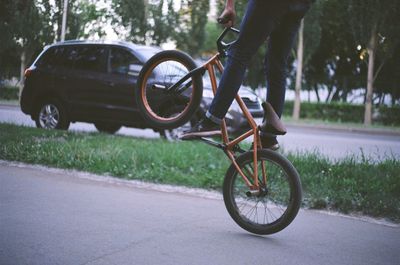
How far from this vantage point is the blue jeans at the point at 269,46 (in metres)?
3.74

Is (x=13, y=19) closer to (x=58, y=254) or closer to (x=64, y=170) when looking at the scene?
(x=64, y=170)

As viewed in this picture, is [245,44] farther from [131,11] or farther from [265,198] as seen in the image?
[131,11]

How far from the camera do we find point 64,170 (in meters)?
6.31

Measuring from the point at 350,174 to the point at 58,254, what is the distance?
363 cm

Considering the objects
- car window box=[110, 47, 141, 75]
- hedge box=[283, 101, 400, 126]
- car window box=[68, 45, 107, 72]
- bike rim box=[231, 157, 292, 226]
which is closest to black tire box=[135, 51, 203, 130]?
bike rim box=[231, 157, 292, 226]

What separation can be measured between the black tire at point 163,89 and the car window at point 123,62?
559 centimetres

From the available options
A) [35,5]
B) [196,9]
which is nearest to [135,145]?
[196,9]

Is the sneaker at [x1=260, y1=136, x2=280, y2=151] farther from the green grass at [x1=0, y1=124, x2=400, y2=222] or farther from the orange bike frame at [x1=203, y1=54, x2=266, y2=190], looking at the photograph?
the green grass at [x1=0, y1=124, x2=400, y2=222]

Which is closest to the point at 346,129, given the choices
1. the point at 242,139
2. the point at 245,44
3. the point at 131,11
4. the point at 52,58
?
the point at 52,58

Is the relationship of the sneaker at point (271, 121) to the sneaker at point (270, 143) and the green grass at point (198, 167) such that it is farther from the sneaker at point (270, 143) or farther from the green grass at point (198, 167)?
the green grass at point (198, 167)

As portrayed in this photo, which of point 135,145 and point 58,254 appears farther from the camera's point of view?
point 135,145

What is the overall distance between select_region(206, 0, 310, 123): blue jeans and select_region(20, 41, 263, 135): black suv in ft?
18.3

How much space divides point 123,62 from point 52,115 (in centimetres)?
207

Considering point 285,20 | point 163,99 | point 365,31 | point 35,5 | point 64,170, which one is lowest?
point 64,170
